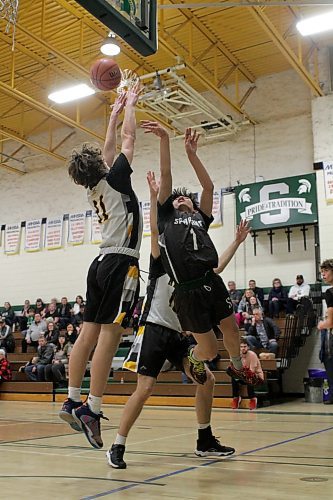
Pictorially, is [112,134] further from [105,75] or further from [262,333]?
[262,333]

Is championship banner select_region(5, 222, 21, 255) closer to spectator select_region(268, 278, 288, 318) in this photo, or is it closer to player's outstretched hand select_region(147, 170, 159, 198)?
spectator select_region(268, 278, 288, 318)

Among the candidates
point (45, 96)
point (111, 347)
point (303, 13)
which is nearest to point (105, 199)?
point (111, 347)

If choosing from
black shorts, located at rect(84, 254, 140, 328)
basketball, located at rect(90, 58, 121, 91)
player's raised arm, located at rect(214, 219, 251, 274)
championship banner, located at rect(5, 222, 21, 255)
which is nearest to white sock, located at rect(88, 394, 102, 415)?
black shorts, located at rect(84, 254, 140, 328)

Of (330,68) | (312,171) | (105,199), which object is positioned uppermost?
(330,68)

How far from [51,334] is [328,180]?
8.06m

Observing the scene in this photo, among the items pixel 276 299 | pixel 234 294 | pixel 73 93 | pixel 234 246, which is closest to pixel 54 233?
pixel 73 93

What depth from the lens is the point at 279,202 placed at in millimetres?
14094

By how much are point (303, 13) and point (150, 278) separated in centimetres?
1058

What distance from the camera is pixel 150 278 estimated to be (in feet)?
14.3

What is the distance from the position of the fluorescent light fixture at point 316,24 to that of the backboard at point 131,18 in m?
6.38

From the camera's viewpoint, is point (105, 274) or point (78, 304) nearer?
point (105, 274)

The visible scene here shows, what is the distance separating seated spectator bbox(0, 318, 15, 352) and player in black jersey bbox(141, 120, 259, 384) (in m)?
12.9

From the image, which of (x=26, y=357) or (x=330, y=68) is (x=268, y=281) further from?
(x=26, y=357)

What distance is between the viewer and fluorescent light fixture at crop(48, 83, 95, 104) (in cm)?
1307
